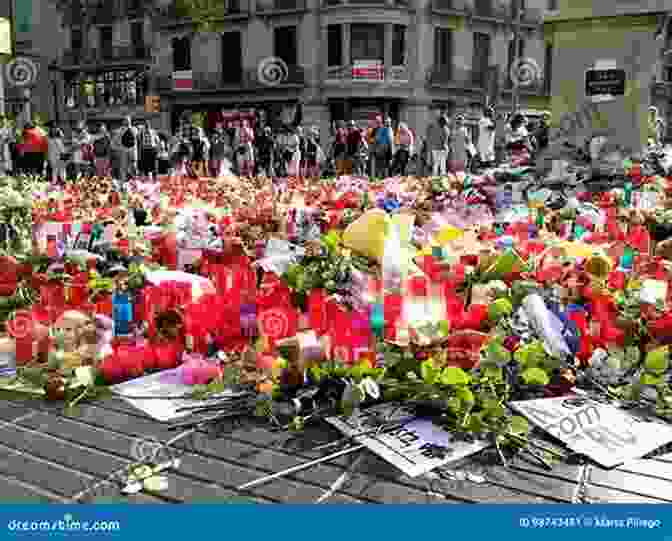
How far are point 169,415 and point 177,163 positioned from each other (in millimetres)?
15514

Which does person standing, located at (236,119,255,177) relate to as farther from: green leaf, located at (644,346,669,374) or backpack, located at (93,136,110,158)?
green leaf, located at (644,346,669,374)

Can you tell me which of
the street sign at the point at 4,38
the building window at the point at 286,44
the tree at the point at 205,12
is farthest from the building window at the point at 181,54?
the street sign at the point at 4,38

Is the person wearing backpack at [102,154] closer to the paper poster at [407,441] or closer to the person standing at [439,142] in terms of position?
the person standing at [439,142]

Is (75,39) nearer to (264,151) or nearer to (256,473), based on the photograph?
(264,151)

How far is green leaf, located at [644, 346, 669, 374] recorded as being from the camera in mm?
3039

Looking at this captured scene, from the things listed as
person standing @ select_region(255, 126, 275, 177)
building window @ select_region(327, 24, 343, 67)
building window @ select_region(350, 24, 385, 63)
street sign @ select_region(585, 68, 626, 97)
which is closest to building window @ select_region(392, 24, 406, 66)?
building window @ select_region(350, 24, 385, 63)

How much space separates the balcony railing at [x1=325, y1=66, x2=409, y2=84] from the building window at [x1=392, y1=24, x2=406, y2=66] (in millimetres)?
344

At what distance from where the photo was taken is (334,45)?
33906 millimetres

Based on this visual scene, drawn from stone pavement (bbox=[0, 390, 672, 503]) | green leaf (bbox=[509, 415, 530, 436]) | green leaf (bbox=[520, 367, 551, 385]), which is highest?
green leaf (bbox=[520, 367, 551, 385])

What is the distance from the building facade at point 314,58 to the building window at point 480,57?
0.05 m

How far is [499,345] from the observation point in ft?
9.91

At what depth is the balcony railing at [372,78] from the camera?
33.2 metres

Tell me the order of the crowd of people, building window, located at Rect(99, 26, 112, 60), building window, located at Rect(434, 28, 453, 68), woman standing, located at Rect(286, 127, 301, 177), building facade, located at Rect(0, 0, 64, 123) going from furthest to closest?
1. building facade, located at Rect(0, 0, 64, 123)
2. building window, located at Rect(99, 26, 112, 60)
3. building window, located at Rect(434, 28, 453, 68)
4. woman standing, located at Rect(286, 127, 301, 177)
5. the crowd of people

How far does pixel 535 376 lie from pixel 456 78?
113 feet
